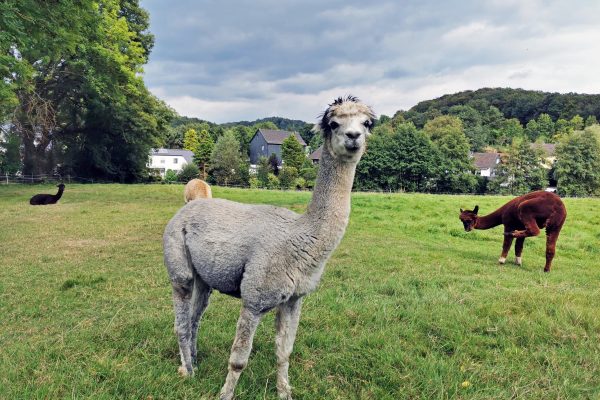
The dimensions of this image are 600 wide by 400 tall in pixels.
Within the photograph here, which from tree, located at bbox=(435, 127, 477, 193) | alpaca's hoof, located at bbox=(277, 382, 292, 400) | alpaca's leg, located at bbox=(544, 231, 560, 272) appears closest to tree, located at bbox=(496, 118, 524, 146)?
tree, located at bbox=(435, 127, 477, 193)

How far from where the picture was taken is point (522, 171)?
54.1m

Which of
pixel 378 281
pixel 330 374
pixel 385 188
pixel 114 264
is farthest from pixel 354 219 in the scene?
pixel 385 188

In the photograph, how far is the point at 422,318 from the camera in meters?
5.21

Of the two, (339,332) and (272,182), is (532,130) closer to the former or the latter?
(272,182)

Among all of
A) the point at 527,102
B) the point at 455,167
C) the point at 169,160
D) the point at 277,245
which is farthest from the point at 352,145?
the point at 527,102

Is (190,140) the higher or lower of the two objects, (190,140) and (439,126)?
the lower

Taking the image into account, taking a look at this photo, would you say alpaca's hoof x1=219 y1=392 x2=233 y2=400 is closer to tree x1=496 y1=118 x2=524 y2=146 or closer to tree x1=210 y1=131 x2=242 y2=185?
tree x1=210 y1=131 x2=242 y2=185

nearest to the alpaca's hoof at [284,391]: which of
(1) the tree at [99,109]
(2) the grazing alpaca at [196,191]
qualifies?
(2) the grazing alpaca at [196,191]

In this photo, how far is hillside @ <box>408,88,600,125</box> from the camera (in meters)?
103

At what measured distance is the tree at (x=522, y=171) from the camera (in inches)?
Answer: 2120

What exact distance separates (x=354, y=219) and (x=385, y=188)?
116 feet

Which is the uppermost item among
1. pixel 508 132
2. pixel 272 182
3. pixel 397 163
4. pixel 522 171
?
pixel 508 132

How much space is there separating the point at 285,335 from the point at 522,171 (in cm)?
6004

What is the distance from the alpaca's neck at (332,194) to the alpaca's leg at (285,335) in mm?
831
